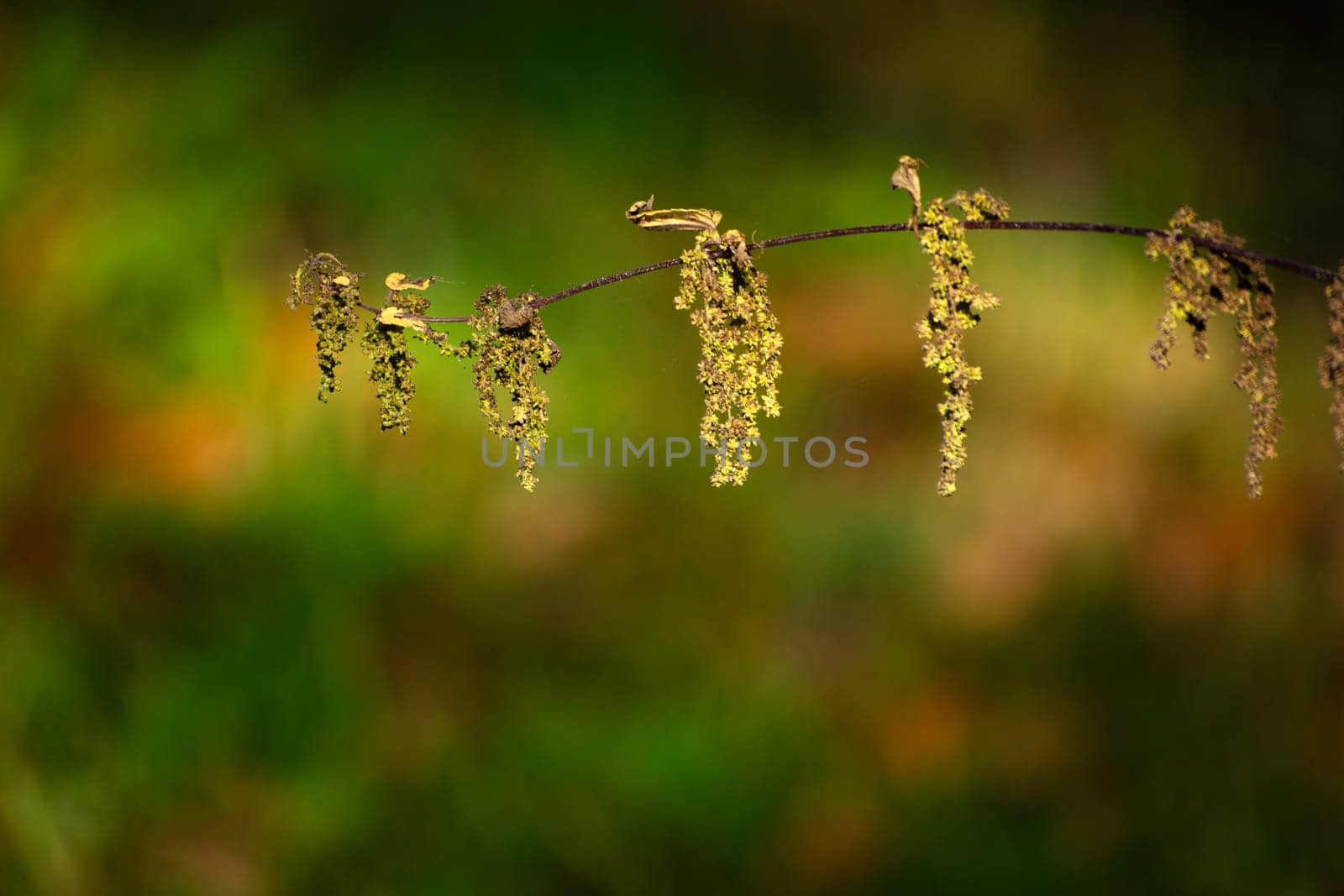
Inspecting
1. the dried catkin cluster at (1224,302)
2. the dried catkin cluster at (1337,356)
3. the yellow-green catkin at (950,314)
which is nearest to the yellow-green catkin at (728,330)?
the yellow-green catkin at (950,314)

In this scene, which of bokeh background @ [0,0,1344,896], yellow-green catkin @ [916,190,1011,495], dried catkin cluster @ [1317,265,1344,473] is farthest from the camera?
bokeh background @ [0,0,1344,896]

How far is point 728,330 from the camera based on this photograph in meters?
1.12

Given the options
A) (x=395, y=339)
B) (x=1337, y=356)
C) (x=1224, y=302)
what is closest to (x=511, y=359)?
(x=395, y=339)

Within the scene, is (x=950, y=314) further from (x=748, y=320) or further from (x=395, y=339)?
(x=395, y=339)

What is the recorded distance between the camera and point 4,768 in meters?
1.52

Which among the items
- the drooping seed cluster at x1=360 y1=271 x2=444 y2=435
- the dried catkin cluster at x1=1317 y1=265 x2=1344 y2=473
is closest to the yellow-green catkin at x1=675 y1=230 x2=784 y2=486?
the drooping seed cluster at x1=360 y1=271 x2=444 y2=435

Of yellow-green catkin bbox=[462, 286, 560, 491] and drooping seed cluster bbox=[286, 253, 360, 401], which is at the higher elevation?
drooping seed cluster bbox=[286, 253, 360, 401]

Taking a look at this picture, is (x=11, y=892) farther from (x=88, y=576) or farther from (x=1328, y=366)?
(x=1328, y=366)

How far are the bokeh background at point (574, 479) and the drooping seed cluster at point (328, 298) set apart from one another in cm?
21

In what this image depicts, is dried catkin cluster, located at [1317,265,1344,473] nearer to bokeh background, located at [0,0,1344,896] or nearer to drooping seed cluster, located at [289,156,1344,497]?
drooping seed cluster, located at [289,156,1344,497]

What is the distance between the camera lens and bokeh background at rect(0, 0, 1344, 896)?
1.46 meters

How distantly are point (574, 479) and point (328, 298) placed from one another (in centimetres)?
40

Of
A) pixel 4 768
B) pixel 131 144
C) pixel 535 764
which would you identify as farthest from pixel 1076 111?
pixel 4 768

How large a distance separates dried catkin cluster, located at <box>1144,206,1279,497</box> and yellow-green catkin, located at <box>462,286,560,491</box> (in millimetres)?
596
